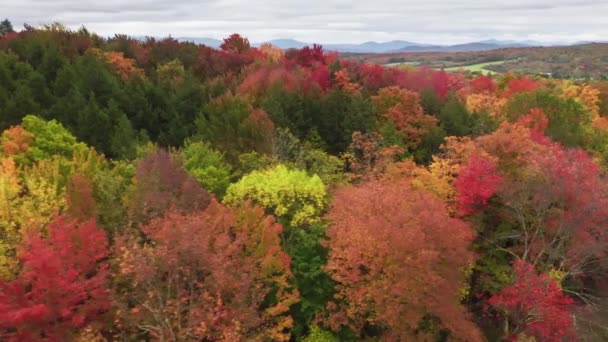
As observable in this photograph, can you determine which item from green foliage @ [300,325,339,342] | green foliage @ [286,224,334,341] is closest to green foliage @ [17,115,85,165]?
green foliage @ [286,224,334,341]

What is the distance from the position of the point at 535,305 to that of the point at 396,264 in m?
8.53

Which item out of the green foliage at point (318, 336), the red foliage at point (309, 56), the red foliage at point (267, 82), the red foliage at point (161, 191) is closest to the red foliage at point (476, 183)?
the green foliage at point (318, 336)

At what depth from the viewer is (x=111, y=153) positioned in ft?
114

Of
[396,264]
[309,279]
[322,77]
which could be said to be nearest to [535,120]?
[322,77]

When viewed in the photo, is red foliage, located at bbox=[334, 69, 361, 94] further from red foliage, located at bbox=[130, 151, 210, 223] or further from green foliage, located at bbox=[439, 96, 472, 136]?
red foliage, located at bbox=[130, 151, 210, 223]

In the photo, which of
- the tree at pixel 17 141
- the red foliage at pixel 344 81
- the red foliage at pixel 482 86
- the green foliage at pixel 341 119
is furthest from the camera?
the red foliage at pixel 482 86

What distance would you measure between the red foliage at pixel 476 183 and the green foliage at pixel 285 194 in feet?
26.5

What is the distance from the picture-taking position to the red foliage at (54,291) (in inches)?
660

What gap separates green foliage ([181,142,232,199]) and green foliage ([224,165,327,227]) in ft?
4.84

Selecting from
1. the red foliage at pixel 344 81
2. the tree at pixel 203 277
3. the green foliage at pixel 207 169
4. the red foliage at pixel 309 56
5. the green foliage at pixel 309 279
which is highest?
the red foliage at pixel 309 56

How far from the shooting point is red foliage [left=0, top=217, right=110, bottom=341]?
16766 mm

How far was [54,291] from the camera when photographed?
17141 mm

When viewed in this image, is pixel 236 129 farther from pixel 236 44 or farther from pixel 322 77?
pixel 236 44

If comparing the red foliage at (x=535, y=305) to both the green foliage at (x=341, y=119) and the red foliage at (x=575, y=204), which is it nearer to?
the red foliage at (x=575, y=204)
